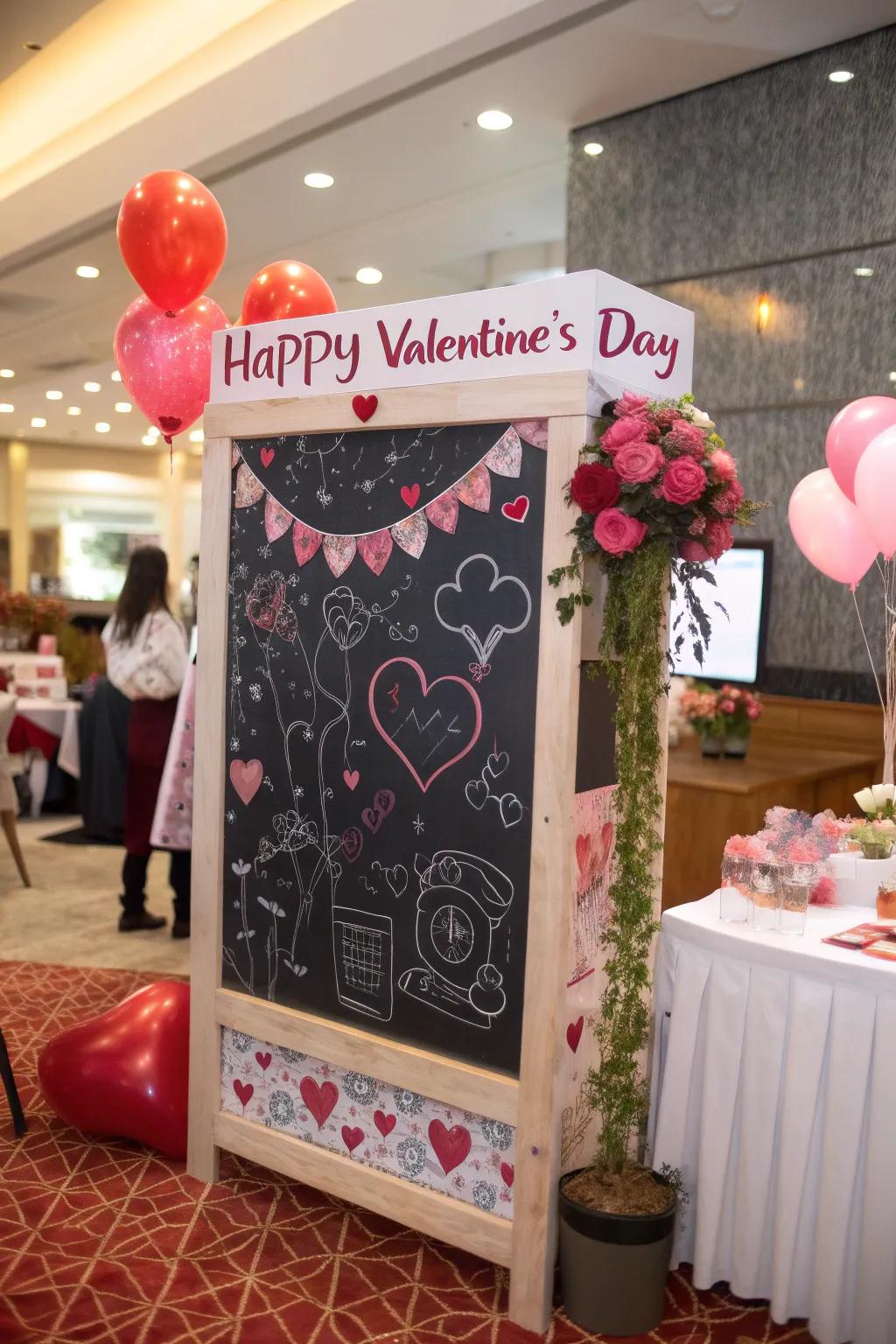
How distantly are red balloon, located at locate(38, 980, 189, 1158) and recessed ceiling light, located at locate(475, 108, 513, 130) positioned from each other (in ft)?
13.4

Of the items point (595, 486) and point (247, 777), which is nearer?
point (595, 486)

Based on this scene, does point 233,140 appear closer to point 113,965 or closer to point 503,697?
point 113,965

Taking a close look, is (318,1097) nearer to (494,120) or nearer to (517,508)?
(517,508)

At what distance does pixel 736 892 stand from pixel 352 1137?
1011mm

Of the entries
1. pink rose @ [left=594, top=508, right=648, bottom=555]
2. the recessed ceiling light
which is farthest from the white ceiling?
pink rose @ [left=594, top=508, right=648, bottom=555]

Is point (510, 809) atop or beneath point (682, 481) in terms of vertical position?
beneath

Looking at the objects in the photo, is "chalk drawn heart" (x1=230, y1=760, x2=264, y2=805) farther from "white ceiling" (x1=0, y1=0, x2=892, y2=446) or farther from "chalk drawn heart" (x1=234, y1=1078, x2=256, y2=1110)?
"white ceiling" (x1=0, y1=0, x2=892, y2=446)

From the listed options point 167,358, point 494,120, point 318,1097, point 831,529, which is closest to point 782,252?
point 494,120

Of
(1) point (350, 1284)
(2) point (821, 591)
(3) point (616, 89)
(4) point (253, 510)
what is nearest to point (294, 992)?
(1) point (350, 1284)

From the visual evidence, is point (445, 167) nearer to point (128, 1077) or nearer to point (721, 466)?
point (721, 466)

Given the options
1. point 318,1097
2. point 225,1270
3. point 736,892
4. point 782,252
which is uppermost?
point 782,252

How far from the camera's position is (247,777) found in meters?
2.78

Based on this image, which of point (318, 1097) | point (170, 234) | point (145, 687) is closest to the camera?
point (318, 1097)

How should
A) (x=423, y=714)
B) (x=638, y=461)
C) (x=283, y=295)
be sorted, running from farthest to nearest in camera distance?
1. (x=283, y=295)
2. (x=423, y=714)
3. (x=638, y=461)
